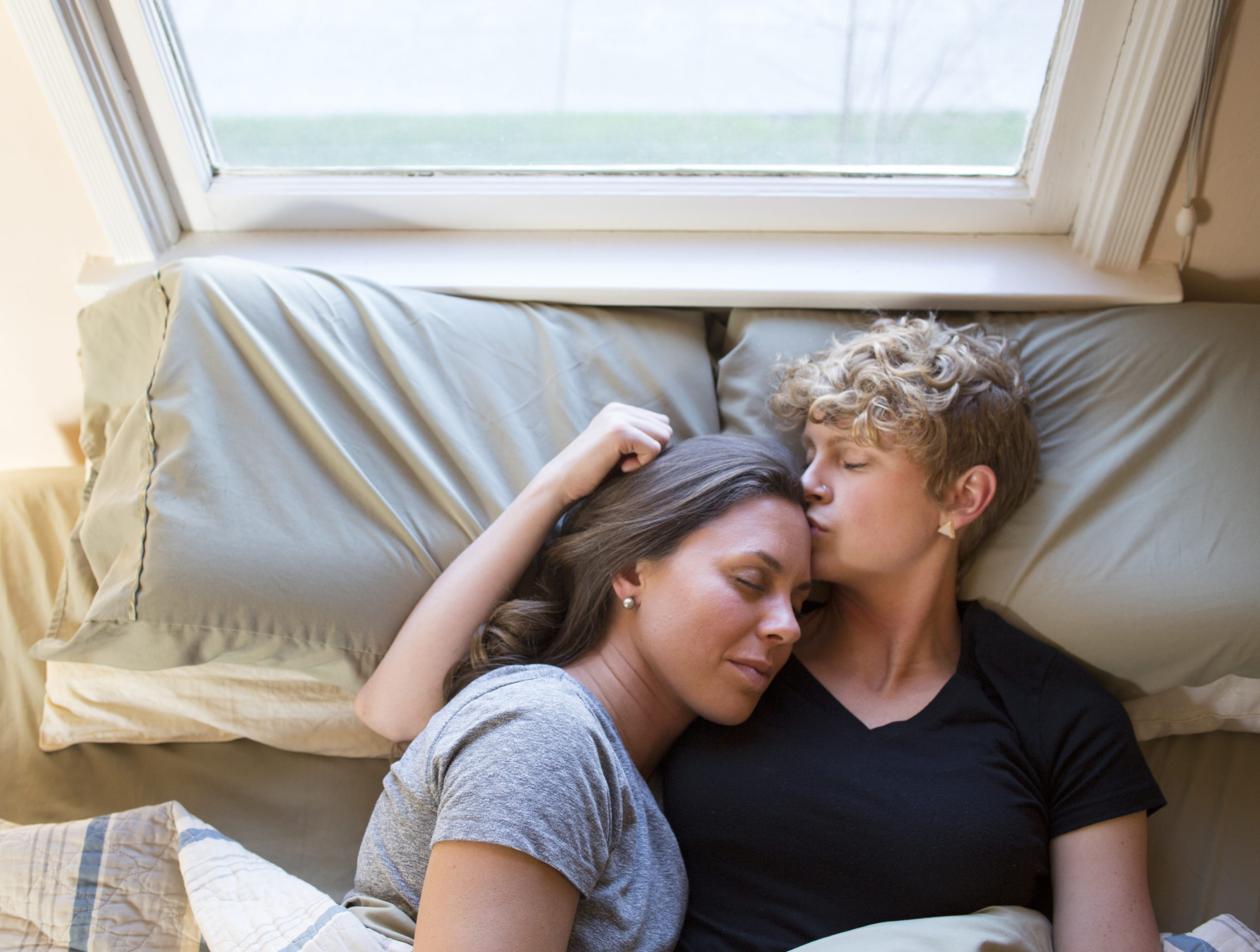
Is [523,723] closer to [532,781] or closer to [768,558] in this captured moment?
[532,781]

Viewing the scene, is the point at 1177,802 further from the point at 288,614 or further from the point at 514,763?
the point at 288,614

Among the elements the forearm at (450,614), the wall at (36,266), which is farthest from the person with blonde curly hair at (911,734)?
the wall at (36,266)

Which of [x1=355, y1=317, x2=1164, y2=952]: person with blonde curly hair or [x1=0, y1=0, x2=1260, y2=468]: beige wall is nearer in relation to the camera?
[x1=355, y1=317, x2=1164, y2=952]: person with blonde curly hair

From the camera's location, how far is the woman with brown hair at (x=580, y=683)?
818mm

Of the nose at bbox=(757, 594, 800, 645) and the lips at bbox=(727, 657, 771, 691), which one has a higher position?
the nose at bbox=(757, 594, 800, 645)

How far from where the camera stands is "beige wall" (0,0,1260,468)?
1.28 meters

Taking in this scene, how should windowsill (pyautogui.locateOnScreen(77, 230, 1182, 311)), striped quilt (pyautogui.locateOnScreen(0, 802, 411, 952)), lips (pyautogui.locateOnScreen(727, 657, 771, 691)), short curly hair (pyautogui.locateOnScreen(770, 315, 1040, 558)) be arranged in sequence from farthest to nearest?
windowsill (pyautogui.locateOnScreen(77, 230, 1182, 311)), short curly hair (pyautogui.locateOnScreen(770, 315, 1040, 558)), lips (pyautogui.locateOnScreen(727, 657, 771, 691)), striped quilt (pyautogui.locateOnScreen(0, 802, 411, 952))

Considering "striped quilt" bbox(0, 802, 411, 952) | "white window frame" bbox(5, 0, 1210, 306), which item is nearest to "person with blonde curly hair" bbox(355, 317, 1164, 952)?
"striped quilt" bbox(0, 802, 411, 952)

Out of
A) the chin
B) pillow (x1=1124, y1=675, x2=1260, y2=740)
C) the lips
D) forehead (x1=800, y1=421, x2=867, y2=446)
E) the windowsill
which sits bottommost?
pillow (x1=1124, y1=675, x2=1260, y2=740)

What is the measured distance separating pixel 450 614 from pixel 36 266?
3.52 ft

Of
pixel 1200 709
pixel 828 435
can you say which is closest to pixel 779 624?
pixel 828 435

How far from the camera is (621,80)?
1496mm

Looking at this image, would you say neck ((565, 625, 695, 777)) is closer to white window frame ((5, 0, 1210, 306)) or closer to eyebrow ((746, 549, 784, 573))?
eyebrow ((746, 549, 784, 573))

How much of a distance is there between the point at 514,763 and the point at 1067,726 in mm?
688
